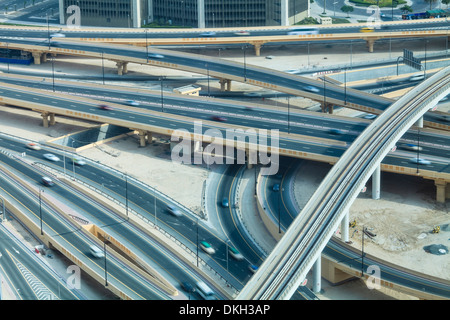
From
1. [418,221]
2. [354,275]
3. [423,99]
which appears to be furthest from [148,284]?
[423,99]

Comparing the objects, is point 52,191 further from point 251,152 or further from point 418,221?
point 418,221

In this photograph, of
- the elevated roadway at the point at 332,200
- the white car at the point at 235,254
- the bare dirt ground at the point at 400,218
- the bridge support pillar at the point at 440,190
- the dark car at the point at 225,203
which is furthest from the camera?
the bridge support pillar at the point at 440,190

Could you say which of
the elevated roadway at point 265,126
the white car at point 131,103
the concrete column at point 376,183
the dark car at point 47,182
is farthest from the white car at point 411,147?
the dark car at point 47,182

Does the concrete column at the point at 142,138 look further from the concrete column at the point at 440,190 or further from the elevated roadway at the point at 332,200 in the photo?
the concrete column at the point at 440,190

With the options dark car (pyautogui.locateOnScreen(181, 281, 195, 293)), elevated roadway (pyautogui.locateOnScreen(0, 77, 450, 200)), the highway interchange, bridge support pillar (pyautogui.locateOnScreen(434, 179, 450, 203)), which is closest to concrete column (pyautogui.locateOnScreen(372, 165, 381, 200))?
elevated roadway (pyautogui.locateOnScreen(0, 77, 450, 200))

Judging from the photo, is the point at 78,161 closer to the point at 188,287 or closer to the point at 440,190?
the point at 188,287

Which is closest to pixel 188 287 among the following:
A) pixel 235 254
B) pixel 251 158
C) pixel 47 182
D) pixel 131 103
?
pixel 235 254
